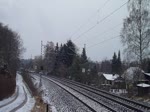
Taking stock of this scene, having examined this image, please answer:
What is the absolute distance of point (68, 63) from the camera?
90812 millimetres

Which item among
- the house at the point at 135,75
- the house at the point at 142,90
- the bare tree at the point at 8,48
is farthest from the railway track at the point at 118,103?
the bare tree at the point at 8,48

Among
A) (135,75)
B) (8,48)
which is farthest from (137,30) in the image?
(8,48)

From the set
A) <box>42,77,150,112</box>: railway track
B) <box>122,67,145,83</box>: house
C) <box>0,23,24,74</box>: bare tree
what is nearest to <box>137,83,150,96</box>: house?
<box>42,77,150,112</box>: railway track

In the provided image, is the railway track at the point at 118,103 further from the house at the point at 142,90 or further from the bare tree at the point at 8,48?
the bare tree at the point at 8,48

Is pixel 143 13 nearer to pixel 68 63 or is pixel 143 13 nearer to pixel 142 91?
pixel 142 91

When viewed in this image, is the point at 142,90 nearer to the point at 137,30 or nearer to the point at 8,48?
the point at 137,30

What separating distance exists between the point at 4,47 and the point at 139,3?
45577 mm

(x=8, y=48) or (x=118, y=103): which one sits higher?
(x=8, y=48)

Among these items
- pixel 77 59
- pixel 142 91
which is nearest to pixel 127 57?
pixel 142 91

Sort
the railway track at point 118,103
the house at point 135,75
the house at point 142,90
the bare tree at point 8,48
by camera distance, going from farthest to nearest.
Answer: the bare tree at point 8,48 → the house at point 135,75 → the house at point 142,90 → the railway track at point 118,103

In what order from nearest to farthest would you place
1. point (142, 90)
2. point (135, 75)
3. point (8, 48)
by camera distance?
point (142, 90), point (135, 75), point (8, 48)

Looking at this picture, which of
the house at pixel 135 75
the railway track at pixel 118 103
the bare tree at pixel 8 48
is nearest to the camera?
the railway track at pixel 118 103

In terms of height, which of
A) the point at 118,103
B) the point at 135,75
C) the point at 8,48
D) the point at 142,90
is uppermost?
the point at 8,48

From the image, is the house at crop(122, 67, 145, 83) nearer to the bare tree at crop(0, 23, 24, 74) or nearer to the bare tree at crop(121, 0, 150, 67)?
the bare tree at crop(121, 0, 150, 67)
